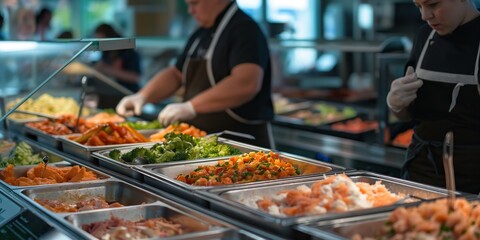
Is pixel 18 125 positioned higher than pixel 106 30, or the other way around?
pixel 106 30

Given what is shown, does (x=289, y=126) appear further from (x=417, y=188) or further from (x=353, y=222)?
(x=353, y=222)

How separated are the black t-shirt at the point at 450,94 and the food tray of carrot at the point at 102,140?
59.9 inches

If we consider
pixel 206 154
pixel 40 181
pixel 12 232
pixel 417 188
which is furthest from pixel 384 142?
pixel 12 232

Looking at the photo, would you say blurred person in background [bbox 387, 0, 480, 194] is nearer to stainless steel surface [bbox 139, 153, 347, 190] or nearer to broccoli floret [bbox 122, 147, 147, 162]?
stainless steel surface [bbox 139, 153, 347, 190]

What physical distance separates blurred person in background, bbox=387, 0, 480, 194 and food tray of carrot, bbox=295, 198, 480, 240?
1219mm

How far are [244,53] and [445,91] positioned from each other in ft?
4.91

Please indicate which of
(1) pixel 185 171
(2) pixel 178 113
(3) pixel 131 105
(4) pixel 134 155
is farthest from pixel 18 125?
(1) pixel 185 171

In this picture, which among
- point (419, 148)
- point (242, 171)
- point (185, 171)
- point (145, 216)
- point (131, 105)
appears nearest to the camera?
point (145, 216)

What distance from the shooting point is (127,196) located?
3.18 m

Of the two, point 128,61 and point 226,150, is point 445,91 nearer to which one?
point 226,150

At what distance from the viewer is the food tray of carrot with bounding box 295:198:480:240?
2.21m

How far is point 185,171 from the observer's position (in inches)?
136

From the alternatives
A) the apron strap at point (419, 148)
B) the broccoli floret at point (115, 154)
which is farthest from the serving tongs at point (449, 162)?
the broccoli floret at point (115, 154)

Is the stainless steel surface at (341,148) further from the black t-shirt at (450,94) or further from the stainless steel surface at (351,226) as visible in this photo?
the stainless steel surface at (351,226)
